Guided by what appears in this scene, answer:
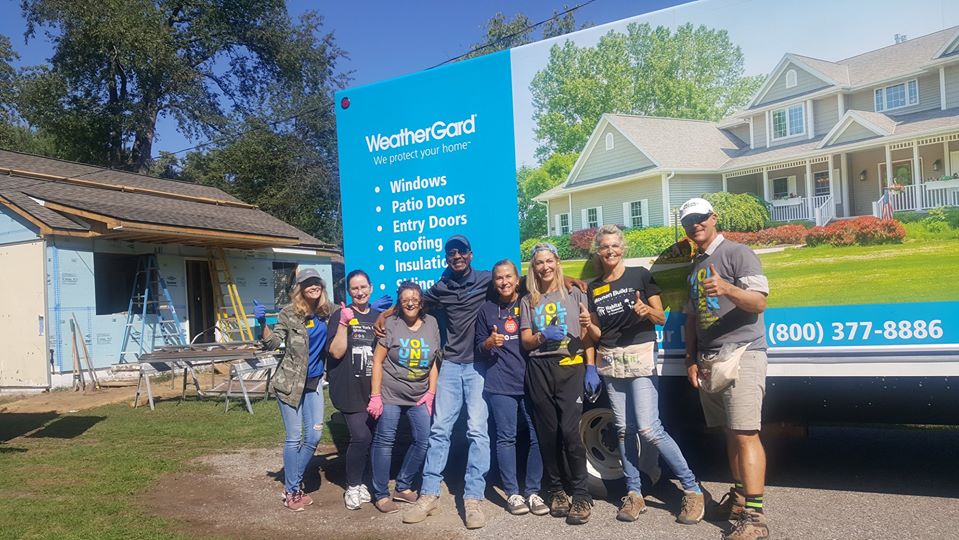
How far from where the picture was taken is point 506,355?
517 centimetres

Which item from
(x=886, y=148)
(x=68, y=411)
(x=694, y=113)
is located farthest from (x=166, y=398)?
(x=886, y=148)

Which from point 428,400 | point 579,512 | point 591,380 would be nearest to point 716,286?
point 591,380

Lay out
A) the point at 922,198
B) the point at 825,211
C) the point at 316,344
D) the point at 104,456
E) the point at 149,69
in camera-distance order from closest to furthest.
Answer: the point at 922,198, the point at 825,211, the point at 316,344, the point at 104,456, the point at 149,69

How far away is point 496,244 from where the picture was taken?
227 inches

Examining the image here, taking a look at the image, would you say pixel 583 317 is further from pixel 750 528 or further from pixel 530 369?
pixel 750 528

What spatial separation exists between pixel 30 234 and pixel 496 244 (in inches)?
438

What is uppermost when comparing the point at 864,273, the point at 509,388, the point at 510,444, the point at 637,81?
the point at 637,81

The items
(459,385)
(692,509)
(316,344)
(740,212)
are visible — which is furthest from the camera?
(316,344)

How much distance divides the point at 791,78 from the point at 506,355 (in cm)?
259

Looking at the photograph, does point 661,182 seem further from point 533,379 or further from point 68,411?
point 68,411

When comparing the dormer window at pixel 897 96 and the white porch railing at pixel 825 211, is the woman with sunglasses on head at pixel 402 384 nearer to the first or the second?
the white porch railing at pixel 825 211

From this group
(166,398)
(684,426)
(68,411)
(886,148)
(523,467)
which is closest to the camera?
(886,148)

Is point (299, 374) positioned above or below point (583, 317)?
below

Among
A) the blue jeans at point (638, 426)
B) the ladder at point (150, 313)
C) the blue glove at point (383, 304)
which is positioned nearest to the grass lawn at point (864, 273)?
the blue jeans at point (638, 426)
